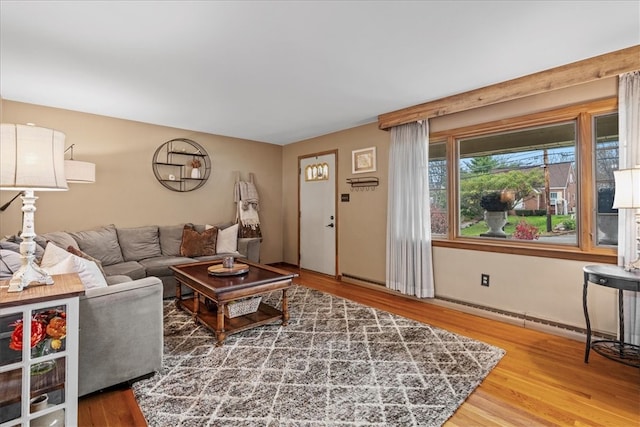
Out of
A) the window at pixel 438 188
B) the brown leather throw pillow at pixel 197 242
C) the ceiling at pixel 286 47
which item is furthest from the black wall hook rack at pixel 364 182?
the brown leather throw pillow at pixel 197 242

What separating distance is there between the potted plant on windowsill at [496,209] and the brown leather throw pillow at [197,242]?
11.4 feet

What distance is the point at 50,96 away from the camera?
10.8ft

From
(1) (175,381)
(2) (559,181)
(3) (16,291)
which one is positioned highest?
(2) (559,181)

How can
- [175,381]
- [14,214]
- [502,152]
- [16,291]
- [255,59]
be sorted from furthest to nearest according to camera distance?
[14,214] → [502,152] → [255,59] → [175,381] → [16,291]

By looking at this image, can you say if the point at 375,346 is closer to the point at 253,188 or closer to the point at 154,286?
the point at 154,286

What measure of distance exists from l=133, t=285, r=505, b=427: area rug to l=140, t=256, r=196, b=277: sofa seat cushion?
0.78 metres

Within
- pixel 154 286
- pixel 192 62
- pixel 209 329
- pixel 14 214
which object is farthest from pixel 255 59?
pixel 14 214

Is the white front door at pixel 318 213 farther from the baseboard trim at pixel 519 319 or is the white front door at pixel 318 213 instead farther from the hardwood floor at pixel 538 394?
the hardwood floor at pixel 538 394

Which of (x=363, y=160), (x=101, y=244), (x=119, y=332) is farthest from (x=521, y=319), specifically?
(x=101, y=244)

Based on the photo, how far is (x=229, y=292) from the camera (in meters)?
2.53

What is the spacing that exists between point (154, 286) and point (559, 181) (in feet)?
11.6

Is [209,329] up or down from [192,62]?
down

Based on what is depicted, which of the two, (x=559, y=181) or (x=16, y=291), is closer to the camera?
(x=16, y=291)

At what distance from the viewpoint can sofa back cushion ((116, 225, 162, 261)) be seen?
389cm
